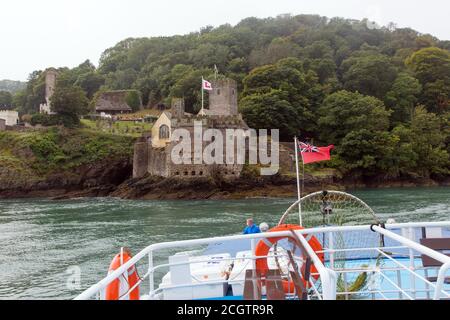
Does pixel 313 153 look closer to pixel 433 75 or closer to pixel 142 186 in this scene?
pixel 142 186

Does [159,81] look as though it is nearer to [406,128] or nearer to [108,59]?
[108,59]

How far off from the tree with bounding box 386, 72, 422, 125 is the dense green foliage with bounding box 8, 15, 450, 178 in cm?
17

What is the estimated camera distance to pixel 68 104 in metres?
60.3

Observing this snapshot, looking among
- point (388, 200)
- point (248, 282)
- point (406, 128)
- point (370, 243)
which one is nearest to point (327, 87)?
point (406, 128)

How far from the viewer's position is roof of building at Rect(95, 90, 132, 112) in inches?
3282

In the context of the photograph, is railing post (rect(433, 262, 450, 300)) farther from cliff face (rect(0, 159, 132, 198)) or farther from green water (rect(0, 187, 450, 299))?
cliff face (rect(0, 159, 132, 198))

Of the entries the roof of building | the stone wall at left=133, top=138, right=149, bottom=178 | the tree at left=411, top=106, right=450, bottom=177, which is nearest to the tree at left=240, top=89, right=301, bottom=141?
the stone wall at left=133, top=138, right=149, bottom=178

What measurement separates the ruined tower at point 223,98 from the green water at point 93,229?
789 inches

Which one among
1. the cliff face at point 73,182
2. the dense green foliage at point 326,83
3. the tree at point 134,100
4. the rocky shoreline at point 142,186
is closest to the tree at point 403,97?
the dense green foliage at point 326,83

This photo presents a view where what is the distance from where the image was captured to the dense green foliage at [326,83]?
62.7 meters

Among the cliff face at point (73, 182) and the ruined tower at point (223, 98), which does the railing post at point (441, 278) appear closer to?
the cliff face at point (73, 182)

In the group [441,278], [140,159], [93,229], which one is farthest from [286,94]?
[441,278]

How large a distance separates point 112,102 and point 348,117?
45.1 metres
